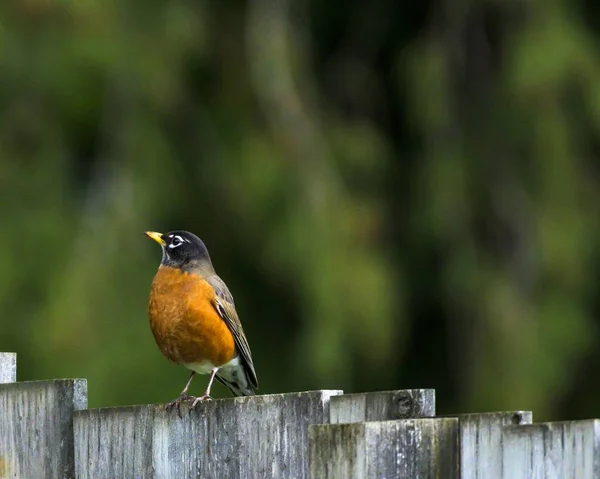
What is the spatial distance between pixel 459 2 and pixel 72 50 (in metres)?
2.25

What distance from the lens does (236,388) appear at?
13.3ft

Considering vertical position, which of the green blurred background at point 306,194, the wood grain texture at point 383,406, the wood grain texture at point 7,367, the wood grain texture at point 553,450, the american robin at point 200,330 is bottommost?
the wood grain texture at point 553,450

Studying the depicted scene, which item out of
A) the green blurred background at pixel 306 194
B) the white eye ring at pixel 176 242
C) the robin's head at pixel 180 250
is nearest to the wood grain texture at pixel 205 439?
the robin's head at pixel 180 250

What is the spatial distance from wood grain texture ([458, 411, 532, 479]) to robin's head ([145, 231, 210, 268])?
250 cm

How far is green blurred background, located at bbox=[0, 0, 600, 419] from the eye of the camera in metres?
6.69

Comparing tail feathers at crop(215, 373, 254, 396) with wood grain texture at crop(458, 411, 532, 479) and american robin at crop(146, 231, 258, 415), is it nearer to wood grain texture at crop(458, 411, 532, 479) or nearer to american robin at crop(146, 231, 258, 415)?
american robin at crop(146, 231, 258, 415)

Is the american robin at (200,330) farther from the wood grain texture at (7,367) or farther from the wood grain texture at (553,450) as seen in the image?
the wood grain texture at (553,450)

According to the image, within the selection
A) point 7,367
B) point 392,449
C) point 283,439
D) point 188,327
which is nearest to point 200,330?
point 188,327

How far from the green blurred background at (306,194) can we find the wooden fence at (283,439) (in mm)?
3763

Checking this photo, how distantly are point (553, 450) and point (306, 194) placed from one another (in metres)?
5.05

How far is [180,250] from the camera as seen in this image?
448cm

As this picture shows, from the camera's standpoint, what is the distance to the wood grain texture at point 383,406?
7.23ft

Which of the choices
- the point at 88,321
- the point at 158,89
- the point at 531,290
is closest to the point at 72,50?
the point at 158,89

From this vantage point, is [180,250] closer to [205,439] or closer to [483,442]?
[205,439]
